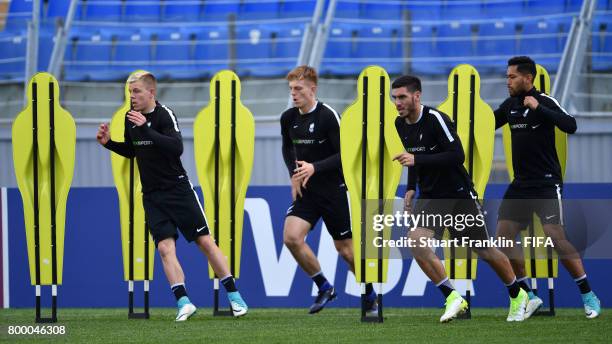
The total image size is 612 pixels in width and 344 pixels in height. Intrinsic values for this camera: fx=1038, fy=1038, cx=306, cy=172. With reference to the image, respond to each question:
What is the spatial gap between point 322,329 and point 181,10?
425 inches

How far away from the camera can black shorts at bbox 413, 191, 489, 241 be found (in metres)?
7.42

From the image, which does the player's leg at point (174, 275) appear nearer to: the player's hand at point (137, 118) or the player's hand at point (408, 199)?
the player's hand at point (137, 118)

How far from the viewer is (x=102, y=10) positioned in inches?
667

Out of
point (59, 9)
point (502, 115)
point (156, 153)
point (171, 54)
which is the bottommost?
point (156, 153)

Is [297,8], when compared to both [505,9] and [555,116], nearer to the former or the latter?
[505,9]

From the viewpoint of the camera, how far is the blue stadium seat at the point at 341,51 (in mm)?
15531

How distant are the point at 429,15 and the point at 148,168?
29.9 ft

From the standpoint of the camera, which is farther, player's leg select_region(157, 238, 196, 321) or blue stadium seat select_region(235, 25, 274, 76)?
blue stadium seat select_region(235, 25, 274, 76)

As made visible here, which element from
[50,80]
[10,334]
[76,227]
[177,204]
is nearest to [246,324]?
[177,204]

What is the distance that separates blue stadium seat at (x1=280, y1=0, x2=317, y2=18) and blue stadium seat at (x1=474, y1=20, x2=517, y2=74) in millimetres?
2672

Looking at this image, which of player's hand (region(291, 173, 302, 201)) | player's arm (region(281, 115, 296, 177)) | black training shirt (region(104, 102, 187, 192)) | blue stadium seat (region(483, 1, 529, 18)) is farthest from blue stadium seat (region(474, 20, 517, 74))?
black training shirt (region(104, 102, 187, 192))

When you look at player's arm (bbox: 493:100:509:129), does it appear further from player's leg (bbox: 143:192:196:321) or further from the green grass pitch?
player's leg (bbox: 143:192:196:321)

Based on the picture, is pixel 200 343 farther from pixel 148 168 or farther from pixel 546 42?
pixel 546 42

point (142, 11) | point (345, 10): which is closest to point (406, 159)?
A: point (345, 10)
